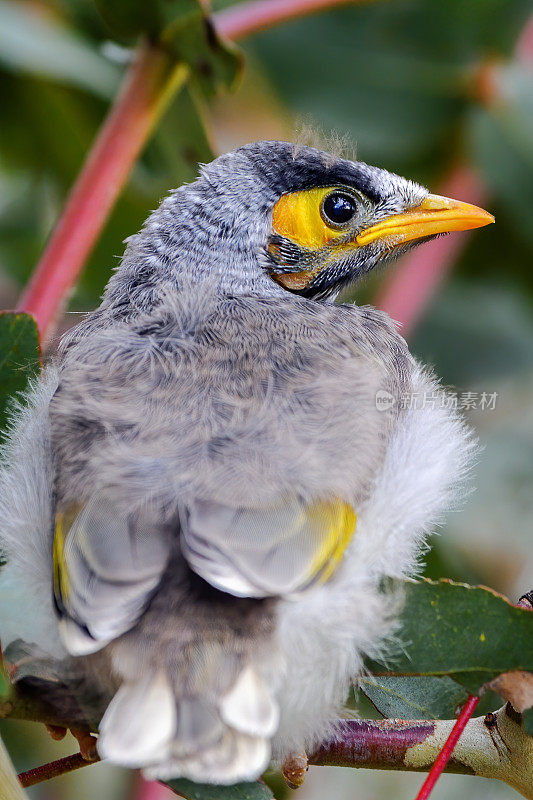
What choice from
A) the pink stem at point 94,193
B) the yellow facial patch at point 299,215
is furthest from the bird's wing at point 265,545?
the yellow facial patch at point 299,215

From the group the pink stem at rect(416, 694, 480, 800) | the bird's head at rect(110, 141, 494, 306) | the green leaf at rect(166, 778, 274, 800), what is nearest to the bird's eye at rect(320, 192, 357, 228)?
the bird's head at rect(110, 141, 494, 306)

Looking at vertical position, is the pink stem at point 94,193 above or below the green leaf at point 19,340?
above

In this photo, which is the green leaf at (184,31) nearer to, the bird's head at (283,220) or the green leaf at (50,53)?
the bird's head at (283,220)

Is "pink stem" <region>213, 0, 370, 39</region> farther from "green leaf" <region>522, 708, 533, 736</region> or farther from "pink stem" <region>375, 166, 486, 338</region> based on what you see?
"green leaf" <region>522, 708, 533, 736</region>

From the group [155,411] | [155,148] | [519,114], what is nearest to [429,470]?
[155,411]

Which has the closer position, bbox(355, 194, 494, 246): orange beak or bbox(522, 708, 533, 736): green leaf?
bbox(522, 708, 533, 736): green leaf

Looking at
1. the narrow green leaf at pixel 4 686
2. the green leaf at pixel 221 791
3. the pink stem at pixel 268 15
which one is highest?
the pink stem at pixel 268 15
